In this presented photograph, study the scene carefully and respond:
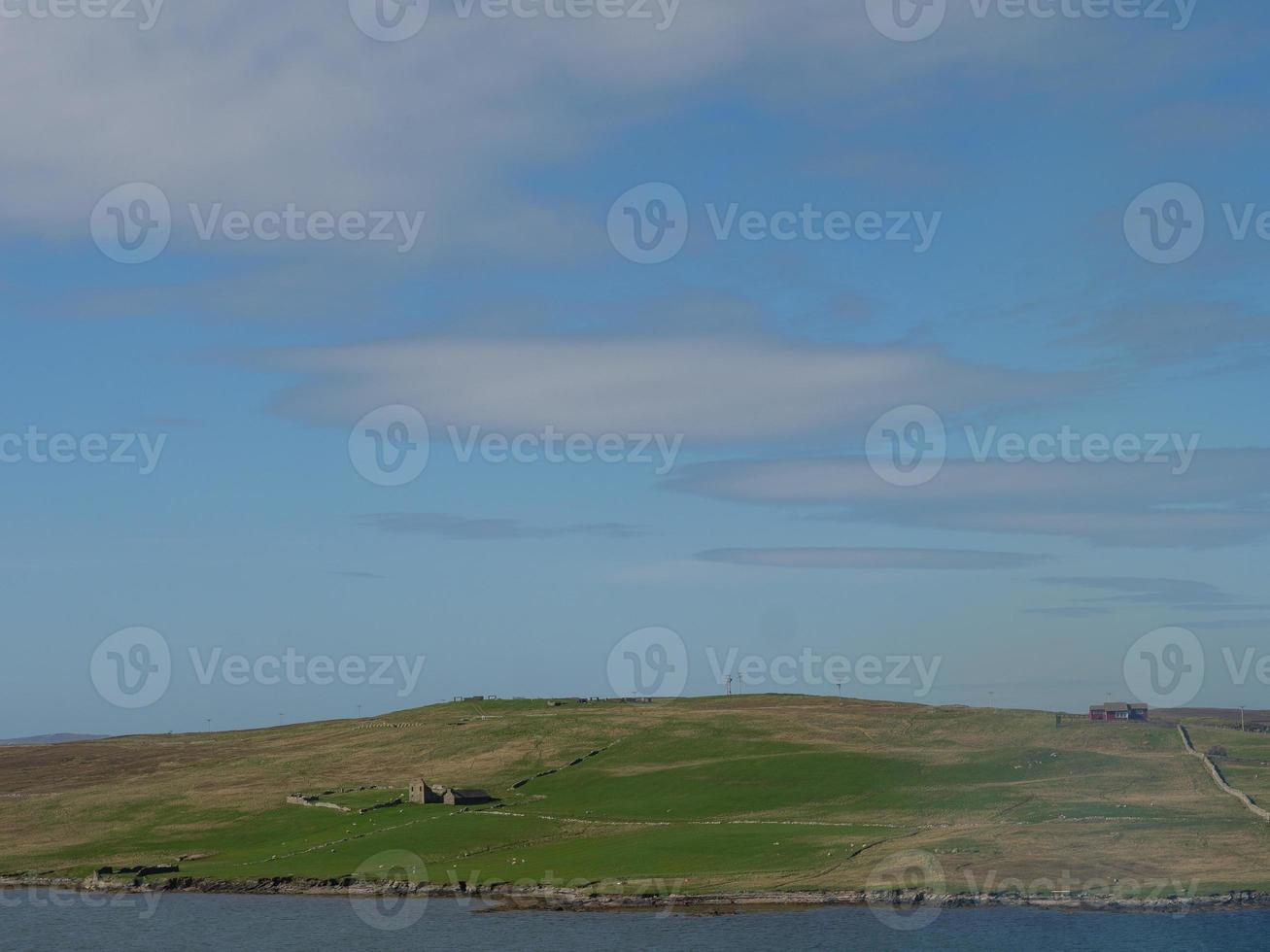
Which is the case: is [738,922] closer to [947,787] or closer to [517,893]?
[517,893]

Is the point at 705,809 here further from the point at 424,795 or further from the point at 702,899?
the point at 702,899

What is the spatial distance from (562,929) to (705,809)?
1656 inches

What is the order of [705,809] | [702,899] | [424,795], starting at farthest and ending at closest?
[424,795], [705,809], [702,899]

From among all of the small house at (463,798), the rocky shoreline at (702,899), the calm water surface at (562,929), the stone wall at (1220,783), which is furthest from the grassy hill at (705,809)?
the calm water surface at (562,929)

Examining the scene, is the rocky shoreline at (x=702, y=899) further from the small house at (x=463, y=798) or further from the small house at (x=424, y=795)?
the small house at (x=424, y=795)

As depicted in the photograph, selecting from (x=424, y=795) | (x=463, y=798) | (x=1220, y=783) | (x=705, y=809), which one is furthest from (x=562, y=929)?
(x=1220, y=783)

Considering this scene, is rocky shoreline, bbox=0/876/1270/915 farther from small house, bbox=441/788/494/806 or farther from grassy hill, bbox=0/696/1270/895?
small house, bbox=441/788/494/806

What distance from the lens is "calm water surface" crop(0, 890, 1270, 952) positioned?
281 ft

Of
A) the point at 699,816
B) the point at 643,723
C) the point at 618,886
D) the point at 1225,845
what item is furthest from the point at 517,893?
the point at 643,723

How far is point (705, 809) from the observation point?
441 feet

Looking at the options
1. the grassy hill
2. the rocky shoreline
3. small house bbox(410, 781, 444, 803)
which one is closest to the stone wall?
the grassy hill

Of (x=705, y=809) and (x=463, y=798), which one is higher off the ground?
(x=463, y=798)

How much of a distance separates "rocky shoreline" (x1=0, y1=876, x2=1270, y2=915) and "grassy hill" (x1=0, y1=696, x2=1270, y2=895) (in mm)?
1501

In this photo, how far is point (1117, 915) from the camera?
92312mm
